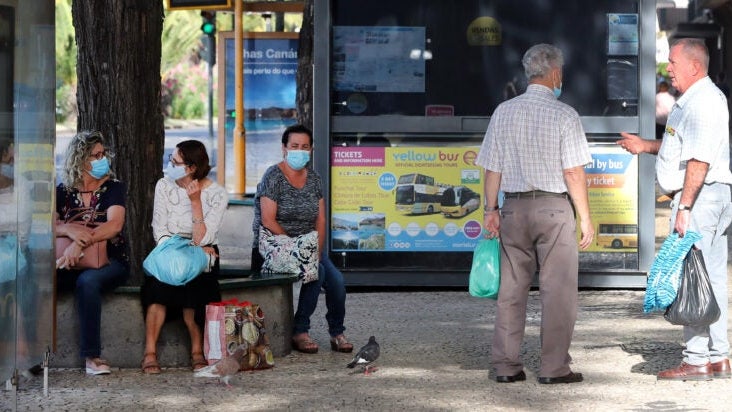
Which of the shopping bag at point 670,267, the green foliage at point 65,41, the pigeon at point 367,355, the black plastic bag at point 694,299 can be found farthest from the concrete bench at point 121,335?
the green foliage at point 65,41

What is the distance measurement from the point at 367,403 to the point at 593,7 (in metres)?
5.31

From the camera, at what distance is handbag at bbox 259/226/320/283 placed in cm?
876

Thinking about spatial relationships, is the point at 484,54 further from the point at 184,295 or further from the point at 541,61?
the point at 184,295

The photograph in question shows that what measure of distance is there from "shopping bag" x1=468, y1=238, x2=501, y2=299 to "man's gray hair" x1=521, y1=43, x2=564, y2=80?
94 centimetres

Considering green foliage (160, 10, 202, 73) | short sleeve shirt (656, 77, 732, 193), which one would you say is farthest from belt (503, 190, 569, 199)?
green foliage (160, 10, 202, 73)

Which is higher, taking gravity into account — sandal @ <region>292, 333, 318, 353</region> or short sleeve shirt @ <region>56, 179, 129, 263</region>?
short sleeve shirt @ <region>56, 179, 129, 263</region>

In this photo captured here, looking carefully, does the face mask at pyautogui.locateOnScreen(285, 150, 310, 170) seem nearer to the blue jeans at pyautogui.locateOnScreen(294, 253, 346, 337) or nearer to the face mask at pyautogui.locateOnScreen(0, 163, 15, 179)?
the blue jeans at pyautogui.locateOnScreen(294, 253, 346, 337)

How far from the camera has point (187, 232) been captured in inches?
327

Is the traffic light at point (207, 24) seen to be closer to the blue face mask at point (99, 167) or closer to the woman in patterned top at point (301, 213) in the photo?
the woman in patterned top at point (301, 213)

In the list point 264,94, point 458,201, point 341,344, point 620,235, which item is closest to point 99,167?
point 341,344

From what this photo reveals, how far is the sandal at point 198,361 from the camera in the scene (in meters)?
8.23

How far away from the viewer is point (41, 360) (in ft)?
24.5

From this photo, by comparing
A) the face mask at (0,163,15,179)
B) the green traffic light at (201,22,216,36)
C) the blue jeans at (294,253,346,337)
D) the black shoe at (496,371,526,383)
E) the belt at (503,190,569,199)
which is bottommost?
the black shoe at (496,371,526,383)

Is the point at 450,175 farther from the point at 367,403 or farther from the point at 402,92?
the point at 367,403
